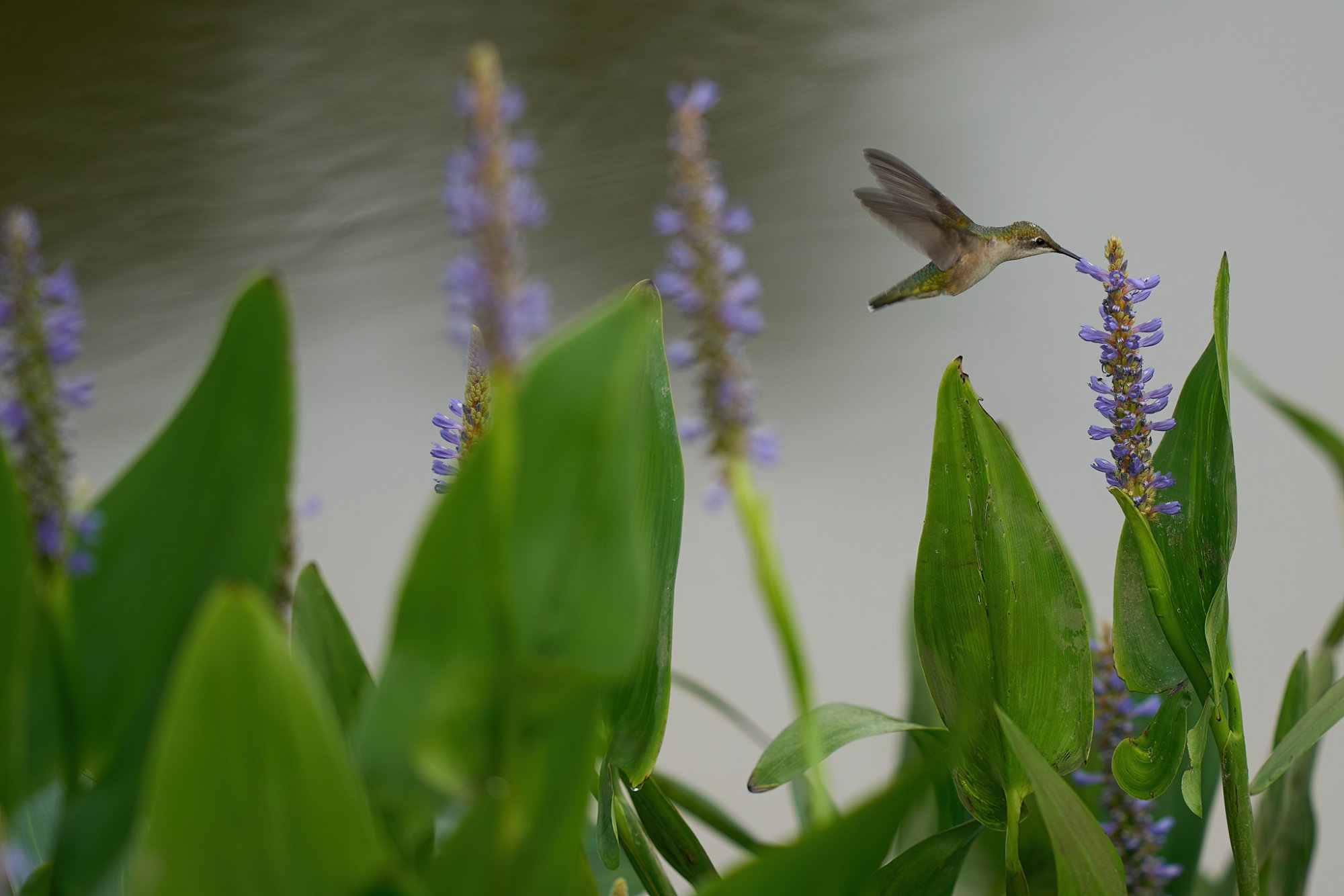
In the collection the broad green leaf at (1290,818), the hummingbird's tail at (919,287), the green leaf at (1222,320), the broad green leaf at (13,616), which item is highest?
the hummingbird's tail at (919,287)

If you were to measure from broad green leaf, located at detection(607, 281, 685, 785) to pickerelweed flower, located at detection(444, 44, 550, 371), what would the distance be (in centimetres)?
9

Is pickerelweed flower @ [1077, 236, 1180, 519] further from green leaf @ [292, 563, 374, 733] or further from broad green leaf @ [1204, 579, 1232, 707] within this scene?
green leaf @ [292, 563, 374, 733]

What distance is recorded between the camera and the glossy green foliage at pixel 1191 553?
21 cm

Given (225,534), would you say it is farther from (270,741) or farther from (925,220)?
(925,220)

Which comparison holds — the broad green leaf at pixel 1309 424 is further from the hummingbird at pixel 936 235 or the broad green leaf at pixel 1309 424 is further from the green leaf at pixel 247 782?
the green leaf at pixel 247 782

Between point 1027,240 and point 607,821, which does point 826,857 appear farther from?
point 1027,240

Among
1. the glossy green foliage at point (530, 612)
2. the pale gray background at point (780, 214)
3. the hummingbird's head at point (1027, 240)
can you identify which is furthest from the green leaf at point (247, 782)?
the pale gray background at point (780, 214)

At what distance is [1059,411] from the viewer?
0.85 m

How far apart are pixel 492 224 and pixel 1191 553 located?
0.18 m

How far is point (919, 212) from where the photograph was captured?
26cm

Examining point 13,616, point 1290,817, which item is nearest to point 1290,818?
point 1290,817

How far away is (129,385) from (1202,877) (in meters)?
0.97

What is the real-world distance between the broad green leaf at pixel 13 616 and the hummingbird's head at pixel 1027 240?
230 mm

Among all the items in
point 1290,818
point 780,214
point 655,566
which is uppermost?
point 780,214
